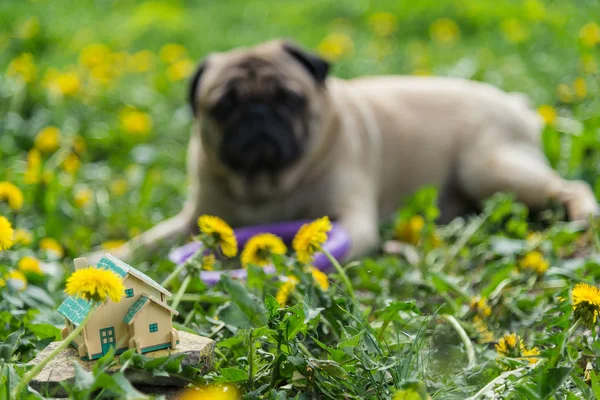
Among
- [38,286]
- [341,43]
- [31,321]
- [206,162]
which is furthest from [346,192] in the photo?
[341,43]

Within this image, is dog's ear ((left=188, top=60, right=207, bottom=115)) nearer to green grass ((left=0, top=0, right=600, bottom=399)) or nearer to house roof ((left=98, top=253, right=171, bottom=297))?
green grass ((left=0, top=0, right=600, bottom=399))

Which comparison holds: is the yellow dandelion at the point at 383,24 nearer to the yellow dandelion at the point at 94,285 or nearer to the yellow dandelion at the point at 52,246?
the yellow dandelion at the point at 52,246

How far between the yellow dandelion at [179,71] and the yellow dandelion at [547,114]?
2.40 meters

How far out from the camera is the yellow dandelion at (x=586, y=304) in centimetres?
169

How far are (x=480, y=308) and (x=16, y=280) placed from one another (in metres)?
1.26

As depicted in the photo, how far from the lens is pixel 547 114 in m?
4.56

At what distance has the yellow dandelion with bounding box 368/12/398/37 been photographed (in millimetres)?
7105

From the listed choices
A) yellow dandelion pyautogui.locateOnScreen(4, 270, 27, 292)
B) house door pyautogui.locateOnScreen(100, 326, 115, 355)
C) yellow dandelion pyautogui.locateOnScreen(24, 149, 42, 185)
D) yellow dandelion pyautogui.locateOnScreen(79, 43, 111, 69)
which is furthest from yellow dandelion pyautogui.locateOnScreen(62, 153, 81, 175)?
house door pyautogui.locateOnScreen(100, 326, 115, 355)

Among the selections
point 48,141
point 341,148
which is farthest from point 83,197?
point 341,148

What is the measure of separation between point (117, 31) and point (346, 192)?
14.9ft

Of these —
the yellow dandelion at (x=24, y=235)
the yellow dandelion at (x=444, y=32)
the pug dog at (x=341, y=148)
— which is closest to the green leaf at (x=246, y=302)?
the yellow dandelion at (x=24, y=235)

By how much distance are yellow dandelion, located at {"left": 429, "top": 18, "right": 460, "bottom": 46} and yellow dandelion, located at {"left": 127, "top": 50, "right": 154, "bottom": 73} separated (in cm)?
231

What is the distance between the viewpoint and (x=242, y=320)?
192 cm

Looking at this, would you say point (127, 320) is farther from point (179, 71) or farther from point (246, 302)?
point (179, 71)
